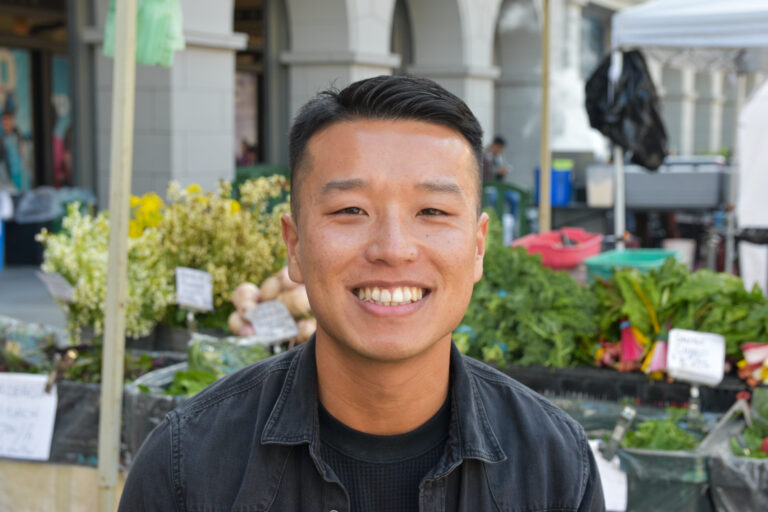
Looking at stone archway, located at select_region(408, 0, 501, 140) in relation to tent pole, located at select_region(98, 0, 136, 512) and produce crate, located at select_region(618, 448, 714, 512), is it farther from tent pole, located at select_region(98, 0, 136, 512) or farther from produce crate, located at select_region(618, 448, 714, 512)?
produce crate, located at select_region(618, 448, 714, 512)

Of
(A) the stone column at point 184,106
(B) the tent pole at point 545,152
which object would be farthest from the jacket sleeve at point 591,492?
(A) the stone column at point 184,106

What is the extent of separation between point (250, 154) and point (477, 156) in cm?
1217

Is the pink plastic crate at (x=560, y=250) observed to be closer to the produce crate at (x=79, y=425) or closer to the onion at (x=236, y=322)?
the onion at (x=236, y=322)

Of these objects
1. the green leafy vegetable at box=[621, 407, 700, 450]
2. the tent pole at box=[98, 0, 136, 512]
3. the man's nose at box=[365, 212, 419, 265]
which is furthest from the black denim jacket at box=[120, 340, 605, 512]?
the green leafy vegetable at box=[621, 407, 700, 450]

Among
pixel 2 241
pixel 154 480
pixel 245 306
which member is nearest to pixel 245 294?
pixel 245 306

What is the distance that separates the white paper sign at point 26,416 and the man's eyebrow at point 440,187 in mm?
3022

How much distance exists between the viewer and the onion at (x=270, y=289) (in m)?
5.01

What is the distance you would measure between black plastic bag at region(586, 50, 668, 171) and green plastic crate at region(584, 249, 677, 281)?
6.61ft

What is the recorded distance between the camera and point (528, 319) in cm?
457

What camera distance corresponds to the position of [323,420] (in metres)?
1.78

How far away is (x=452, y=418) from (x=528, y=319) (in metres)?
2.87

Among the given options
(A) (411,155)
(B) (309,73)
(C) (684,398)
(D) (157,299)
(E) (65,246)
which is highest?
(B) (309,73)

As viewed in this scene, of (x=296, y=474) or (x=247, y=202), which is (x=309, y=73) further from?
(x=296, y=474)

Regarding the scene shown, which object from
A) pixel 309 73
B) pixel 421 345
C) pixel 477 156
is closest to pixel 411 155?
pixel 477 156
